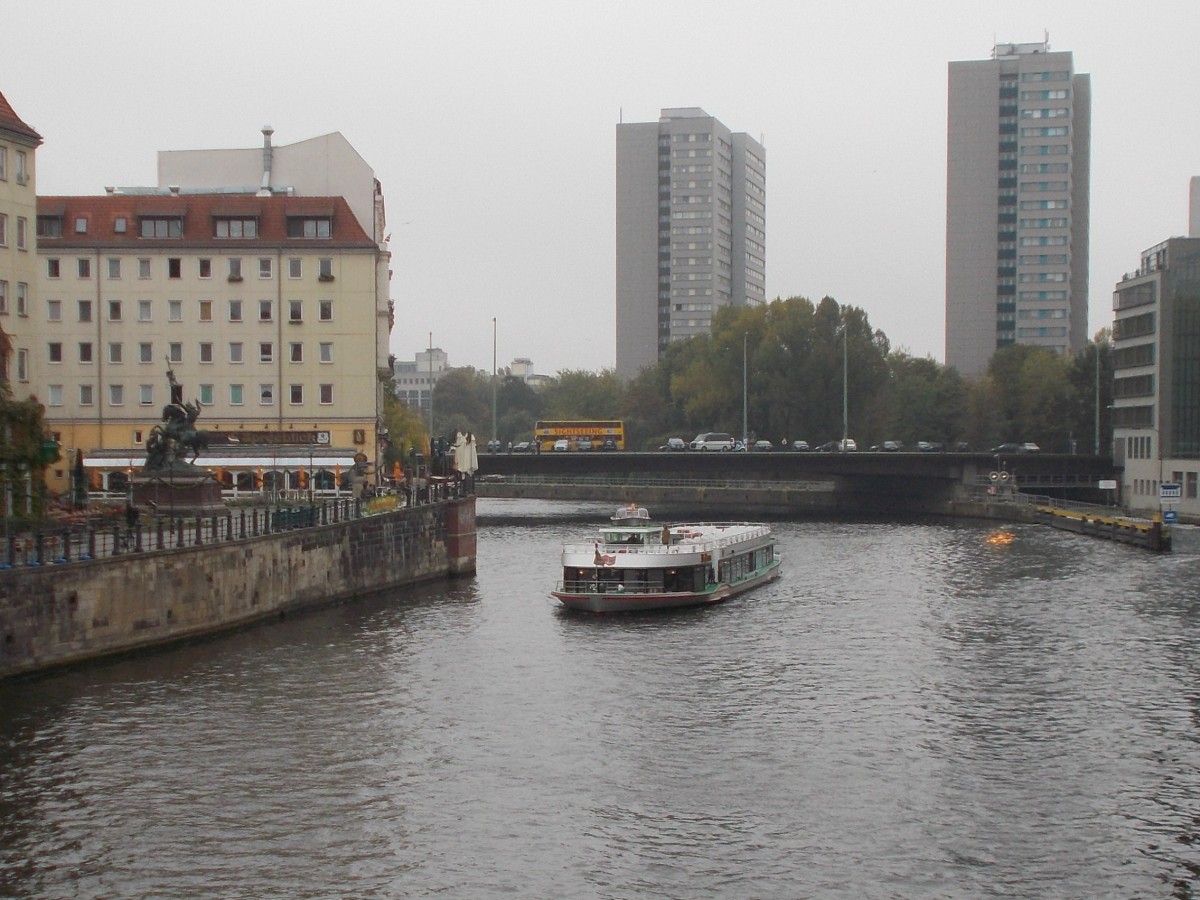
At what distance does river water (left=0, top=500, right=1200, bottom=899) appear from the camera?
26828 millimetres

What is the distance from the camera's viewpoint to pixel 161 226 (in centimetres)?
8681

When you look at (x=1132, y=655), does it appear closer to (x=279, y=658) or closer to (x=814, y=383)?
(x=279, y=658)

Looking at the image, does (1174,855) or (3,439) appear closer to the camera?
(1174,855)

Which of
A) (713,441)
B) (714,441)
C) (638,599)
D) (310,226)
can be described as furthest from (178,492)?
(714,441)

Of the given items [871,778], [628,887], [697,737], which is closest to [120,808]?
[628,887]

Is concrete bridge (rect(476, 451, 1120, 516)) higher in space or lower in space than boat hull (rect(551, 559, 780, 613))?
higher

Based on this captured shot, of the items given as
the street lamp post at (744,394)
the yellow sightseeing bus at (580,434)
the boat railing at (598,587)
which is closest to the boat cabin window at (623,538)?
the boat railing at (598,587)

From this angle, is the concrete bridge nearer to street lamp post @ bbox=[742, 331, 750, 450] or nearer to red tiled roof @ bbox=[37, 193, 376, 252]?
street lamp post @ bbox=[742, 331, 750, 450]

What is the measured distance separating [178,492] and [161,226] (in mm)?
33229

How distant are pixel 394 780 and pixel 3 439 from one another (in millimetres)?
23123

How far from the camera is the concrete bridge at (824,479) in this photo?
403 feet

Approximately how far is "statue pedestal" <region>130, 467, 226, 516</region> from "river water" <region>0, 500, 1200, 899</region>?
6.87 metres

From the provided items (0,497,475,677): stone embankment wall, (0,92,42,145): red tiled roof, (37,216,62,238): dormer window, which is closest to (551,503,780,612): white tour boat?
(0,497,475,677): stone embankment wall

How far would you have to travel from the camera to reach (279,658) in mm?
47156
